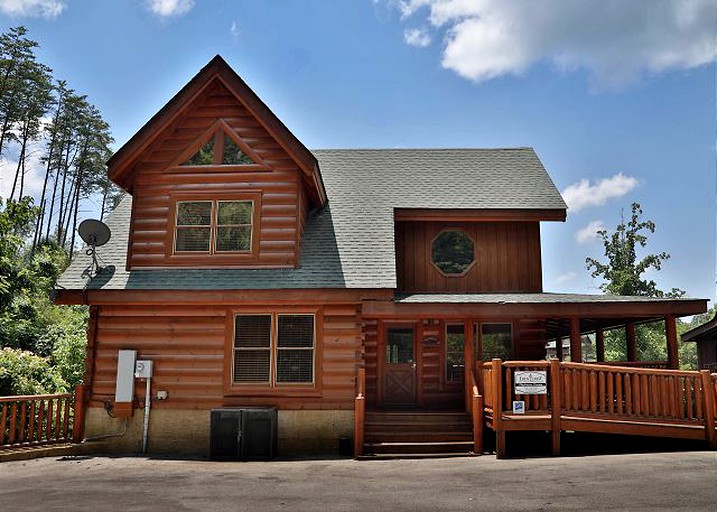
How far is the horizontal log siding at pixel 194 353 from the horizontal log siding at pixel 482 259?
9.77ft

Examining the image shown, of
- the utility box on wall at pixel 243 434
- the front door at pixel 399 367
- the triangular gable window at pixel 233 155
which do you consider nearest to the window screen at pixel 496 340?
the front door at pixel 399 367

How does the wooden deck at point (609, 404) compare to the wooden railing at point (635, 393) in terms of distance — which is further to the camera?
the wooden railing at point (635, 393)

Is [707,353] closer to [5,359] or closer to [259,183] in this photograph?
[259,183]

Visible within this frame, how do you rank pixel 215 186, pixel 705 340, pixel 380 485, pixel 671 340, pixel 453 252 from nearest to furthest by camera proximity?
pixel 380 485 → pixel 671 340 → pixel 215 186 → pixel 453 252 → pixel 705 340

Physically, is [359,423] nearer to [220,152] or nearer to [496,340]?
[496,340]

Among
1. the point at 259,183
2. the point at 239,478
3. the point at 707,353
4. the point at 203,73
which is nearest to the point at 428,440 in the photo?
the point at 239,478

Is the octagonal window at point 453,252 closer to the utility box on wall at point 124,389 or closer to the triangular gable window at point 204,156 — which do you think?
the triangular gable window at point 204,156

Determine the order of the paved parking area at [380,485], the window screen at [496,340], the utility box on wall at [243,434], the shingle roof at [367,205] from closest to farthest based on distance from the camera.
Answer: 1. the paved parking area at [380,485]
2. the utility box on wall at [243,434]
3. the shingle roof at [367,205]
4. the window screen at [496,340]

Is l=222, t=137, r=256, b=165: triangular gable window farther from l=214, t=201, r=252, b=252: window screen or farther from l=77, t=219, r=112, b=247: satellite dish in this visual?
l=77, t=219, r=112, b=247: satellite dish

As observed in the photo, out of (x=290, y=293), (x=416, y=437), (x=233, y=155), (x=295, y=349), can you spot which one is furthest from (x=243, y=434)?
(x=233, y=155)

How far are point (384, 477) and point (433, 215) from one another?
300 inches

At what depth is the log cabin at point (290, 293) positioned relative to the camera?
41.0 feet

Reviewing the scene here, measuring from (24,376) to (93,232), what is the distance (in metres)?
4.02

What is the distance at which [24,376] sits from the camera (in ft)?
47.0
